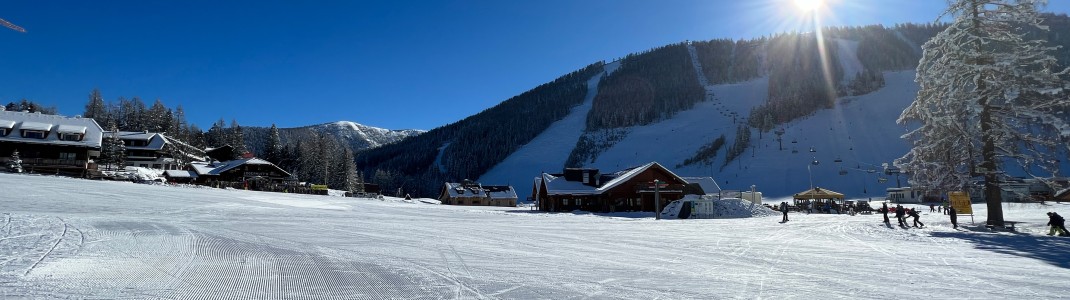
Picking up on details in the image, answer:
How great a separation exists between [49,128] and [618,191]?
61.4 m

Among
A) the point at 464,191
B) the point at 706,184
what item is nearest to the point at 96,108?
the point at 464,191

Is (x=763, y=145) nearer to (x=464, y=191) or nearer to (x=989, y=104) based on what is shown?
(x=464, y=191)

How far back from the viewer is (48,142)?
56.3 meters

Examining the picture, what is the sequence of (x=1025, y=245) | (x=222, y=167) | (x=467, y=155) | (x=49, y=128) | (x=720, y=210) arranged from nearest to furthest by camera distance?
(x=1025, y=245) < (x=720, y=210) < (x=49, y=128) < (x=222, y=167) < (x=467, y=155)

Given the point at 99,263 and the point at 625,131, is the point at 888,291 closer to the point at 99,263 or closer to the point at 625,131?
the point at 99,263

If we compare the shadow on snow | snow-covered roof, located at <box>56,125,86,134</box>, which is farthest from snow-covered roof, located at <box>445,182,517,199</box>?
the shadow on snow

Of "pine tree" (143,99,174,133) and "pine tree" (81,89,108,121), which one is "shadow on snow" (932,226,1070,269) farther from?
"pine tree" (81,89,108,121)

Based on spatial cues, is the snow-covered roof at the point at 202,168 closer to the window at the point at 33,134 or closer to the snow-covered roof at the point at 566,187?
the window at the point at 33,134

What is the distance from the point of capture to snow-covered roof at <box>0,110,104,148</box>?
182ft

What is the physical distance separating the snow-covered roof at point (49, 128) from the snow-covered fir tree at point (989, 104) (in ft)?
246

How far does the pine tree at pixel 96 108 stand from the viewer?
110662 millimetres

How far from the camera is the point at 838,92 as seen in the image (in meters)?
144

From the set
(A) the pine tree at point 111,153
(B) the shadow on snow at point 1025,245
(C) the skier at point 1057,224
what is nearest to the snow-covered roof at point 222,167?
(A) the pine tree at point 111,153

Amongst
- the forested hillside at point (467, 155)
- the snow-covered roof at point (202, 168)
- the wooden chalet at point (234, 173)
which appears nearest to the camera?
the wooden chalet at point (234, 173)
